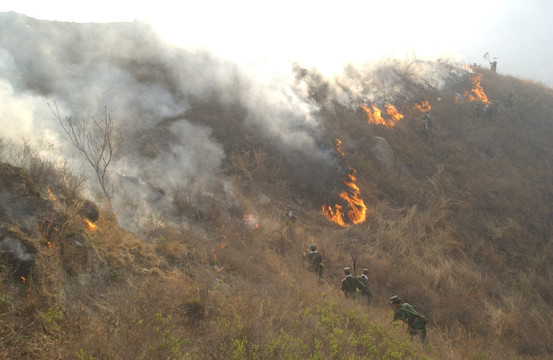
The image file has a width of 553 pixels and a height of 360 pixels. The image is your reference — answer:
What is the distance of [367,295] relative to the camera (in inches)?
254

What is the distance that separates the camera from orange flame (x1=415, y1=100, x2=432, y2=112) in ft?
54.1

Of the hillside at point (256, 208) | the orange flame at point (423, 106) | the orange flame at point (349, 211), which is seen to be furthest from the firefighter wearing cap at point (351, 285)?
the orange flame at point (423, 106)

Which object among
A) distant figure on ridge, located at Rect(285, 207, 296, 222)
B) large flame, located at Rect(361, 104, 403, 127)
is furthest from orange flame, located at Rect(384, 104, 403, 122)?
distant figure on ridge, located at Rect(285, 207, 296, 222)

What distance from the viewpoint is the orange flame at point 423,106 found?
16.5m

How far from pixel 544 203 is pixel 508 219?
8.57ft

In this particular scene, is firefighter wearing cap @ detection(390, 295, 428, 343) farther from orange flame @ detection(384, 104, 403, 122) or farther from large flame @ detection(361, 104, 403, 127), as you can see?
orange flame @ detection(384, 104, 403, 122)

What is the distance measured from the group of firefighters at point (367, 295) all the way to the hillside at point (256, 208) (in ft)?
1.23

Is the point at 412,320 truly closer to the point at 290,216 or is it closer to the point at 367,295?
the point at 367,295

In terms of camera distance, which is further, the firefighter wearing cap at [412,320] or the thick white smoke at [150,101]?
the thick white smoke at [150,101]

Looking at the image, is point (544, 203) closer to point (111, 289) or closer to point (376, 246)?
point (376, 246)

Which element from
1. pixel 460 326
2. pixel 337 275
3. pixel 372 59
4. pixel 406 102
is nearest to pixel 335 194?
pixel 337 275

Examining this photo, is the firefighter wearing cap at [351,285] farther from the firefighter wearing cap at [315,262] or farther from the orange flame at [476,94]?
the orange flame at [476,94]

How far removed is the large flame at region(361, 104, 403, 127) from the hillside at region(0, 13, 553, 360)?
0.29 feet

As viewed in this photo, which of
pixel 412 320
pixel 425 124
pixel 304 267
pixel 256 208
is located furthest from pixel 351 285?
pixel 425 124
